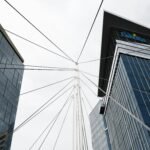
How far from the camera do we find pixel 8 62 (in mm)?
37844

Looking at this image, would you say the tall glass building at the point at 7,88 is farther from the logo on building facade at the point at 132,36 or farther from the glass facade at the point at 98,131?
the glass facade at the point at 98,131

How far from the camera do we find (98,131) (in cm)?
11506

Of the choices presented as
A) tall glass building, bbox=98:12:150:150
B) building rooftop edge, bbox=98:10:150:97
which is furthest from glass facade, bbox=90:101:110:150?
building rooftop edge, bbox=98:10:150:97

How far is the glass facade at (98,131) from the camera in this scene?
104750mm

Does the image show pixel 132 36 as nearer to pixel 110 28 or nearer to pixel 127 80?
pixel 110 28

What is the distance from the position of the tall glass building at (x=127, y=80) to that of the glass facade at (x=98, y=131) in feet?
148

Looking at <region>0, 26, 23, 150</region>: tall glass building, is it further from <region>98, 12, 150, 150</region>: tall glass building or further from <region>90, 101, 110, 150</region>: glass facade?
<region>90, 101, 110, 150</region>: glass facade

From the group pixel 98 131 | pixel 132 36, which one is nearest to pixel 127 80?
pixel 132 36

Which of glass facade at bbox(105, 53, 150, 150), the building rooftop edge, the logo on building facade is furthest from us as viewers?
the logo on building facade

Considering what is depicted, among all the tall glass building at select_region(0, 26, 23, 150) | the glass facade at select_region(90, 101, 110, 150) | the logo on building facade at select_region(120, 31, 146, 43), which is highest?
the logo on building facade at select_region(120, 31, 146, 43)

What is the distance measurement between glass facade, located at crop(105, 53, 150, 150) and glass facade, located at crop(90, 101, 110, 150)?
51919 millimetres

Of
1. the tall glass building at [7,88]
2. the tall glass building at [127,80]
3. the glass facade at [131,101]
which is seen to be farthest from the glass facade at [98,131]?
the tall glass building at [7,88]

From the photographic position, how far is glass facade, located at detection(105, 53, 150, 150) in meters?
36.1

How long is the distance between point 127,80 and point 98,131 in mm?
78502
